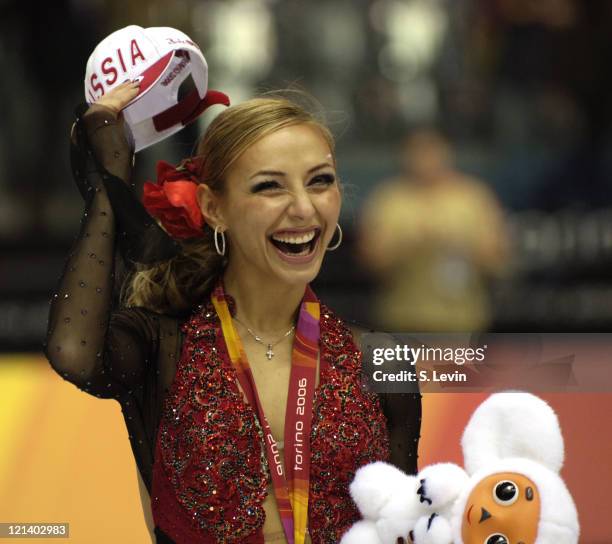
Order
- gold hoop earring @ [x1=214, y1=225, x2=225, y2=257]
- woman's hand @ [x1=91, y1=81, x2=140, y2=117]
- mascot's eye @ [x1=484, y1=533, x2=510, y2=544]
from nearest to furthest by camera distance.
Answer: mascot's eye @ [x1=484, y1=533, x2=510, y2=544] → woman's hand @ [x1=91, y1=81, x2=140, y2=117] → gold hoop earring @ [x1=214, y1=225, x2=225, y2=257]

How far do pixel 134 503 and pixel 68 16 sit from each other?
4.51 ft

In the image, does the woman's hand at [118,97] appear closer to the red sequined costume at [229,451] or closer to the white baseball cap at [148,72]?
the white baseball cap at [148,72]

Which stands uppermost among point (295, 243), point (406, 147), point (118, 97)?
point (406, 147)

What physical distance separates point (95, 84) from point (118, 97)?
0.33ft

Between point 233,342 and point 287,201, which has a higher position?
point 287,201

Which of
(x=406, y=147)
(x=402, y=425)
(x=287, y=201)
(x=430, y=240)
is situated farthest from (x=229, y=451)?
(x=406, y=147)

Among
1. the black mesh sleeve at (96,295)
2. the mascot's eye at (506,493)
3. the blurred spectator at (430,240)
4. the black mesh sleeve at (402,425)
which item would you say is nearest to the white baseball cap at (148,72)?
the black mesh sleeve at (96,295)

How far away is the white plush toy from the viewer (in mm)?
1969

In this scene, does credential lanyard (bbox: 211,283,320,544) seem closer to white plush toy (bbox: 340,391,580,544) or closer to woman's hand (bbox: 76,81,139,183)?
white plush toy (bbox: 340,391,580,544)

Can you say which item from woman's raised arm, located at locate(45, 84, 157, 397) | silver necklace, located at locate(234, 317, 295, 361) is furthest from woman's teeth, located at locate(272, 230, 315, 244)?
woman's raised arm, located at locate(45, 84, 157, 397)

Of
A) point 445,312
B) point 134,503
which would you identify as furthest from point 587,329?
point 134,503

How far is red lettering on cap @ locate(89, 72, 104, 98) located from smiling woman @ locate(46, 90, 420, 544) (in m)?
0.06

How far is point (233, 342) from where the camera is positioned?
231 centimetres

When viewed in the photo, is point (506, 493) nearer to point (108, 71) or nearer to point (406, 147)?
point (108, 71)
